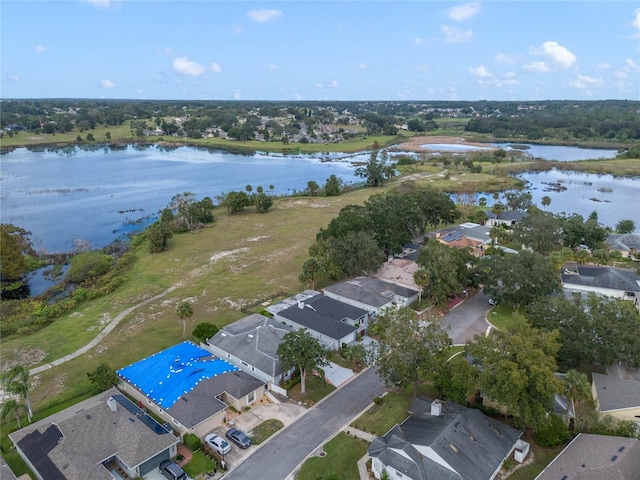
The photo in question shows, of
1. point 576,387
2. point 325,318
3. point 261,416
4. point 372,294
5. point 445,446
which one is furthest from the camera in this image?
point 372,294

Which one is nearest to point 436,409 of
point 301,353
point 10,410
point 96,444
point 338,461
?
point 338,461

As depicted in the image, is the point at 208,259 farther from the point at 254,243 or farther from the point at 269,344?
the point at 269,344

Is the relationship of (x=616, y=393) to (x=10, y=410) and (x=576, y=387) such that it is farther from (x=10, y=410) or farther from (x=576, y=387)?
(x=10, y=410)

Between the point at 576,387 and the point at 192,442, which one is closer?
the point at 576,387

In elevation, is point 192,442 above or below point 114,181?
below

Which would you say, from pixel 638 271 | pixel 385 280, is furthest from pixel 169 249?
pixel 638 271

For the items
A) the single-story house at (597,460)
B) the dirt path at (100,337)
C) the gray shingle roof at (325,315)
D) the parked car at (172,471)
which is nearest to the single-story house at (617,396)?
the single-story house at (597,460)

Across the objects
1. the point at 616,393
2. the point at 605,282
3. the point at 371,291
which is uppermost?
the point at 605,282

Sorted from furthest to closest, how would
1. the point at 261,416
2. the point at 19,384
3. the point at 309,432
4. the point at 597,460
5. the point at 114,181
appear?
the point at 114,181 → the point at 261,416 → the point at 19,384 → the point at 309,432 → the point at 597,460
